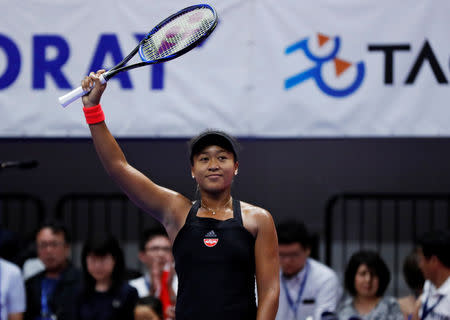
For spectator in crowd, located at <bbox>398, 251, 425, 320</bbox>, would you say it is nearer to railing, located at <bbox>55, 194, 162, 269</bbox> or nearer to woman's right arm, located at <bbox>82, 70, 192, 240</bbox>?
railing, located at <bbox>55, 194, 162, 269</bbox>

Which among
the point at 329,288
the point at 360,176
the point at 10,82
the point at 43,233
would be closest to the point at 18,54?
the point at 10,82

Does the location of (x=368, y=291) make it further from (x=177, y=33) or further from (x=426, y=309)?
(x=177, y=33)

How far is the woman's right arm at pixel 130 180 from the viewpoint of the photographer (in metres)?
3.35

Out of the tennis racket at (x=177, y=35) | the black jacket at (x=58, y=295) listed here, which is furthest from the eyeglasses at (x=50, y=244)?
the tennis racket at (x=177, y=35)

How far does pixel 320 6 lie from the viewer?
223 inches

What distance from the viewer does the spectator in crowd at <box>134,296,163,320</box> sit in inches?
206

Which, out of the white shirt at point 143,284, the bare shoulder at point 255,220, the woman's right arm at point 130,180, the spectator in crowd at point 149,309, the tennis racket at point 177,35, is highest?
the tennis racket at point 177,35

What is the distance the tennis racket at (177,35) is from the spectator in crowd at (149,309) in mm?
2164

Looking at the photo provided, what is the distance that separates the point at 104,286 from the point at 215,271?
259cm

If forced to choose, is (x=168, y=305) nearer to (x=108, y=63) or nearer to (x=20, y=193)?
(x=108, y=63)

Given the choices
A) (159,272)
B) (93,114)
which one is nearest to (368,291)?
(159,272)

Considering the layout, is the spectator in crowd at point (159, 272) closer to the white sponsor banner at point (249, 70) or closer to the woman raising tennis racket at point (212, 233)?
the white sponsor banner at point (249, 70)

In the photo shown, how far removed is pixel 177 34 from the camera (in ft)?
12.1

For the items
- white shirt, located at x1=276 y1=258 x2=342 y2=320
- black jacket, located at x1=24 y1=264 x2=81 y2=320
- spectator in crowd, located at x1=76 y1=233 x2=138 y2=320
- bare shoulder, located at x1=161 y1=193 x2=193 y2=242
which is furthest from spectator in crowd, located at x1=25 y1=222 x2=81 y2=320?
bare shoulder, located at x1=161 y1=193 x2=193 y2=242
